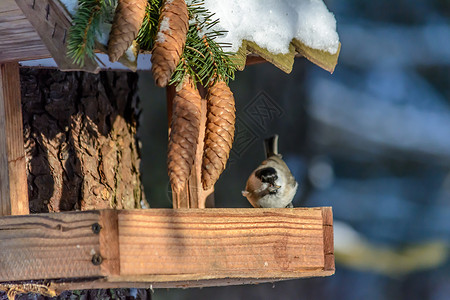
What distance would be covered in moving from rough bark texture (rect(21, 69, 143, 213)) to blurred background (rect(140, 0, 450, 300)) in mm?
1093

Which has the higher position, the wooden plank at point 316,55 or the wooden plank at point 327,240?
the wooden plank at point 316,55

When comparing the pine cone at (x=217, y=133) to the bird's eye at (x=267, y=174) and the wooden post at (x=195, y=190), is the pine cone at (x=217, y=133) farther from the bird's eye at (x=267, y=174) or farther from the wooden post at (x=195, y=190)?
the bird's eye at (x=267, y=174)

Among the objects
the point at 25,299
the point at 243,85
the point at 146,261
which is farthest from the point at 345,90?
the point at 146,261

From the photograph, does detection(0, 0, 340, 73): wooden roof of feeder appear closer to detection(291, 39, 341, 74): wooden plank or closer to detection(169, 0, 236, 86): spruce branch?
detection(169, 0, 236, 86): spruce branch

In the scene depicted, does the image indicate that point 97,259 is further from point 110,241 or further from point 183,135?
point 183,135

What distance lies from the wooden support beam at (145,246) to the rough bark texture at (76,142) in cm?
59

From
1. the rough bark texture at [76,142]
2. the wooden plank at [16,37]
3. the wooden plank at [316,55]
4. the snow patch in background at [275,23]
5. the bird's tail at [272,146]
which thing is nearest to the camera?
the wooden plank at [16,37]

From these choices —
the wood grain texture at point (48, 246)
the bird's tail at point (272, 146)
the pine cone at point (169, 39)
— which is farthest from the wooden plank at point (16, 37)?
the bird's tail at point (272, 146)

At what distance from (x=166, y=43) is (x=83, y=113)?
78 centimetres

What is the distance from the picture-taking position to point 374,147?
336 centimetres

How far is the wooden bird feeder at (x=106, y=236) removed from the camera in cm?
125

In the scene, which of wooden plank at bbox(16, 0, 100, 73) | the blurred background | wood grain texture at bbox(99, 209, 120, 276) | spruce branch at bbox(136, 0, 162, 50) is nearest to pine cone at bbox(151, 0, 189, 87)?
spruce branch at bbox(136, 0, 162, 50)

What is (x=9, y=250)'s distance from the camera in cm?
133

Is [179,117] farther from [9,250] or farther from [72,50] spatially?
[9,250]
